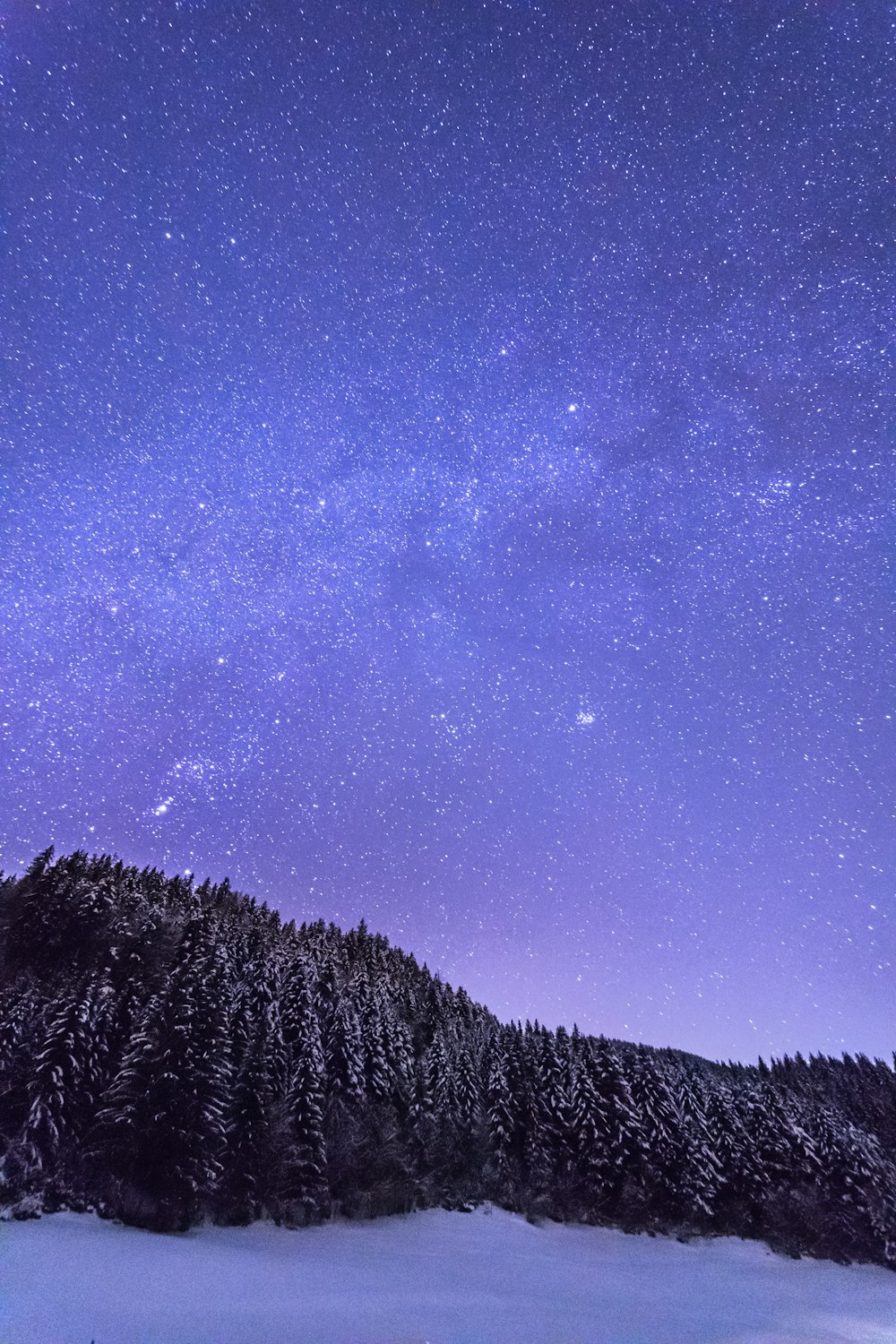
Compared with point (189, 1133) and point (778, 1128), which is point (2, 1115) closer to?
point (189, 1133)

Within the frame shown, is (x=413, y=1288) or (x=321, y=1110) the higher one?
(x=321, y=1110)

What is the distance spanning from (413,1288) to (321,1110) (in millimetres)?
14353

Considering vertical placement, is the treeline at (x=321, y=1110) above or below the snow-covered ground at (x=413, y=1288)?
above

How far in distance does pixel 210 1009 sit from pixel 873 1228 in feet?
171

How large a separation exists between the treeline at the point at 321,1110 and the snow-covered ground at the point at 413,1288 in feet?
8.96

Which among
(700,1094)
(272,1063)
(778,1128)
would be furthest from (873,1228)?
(272,1063)

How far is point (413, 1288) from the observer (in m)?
27.9

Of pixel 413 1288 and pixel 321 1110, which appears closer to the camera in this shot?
pixel 413 1288

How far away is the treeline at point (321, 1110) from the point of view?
34.6 m

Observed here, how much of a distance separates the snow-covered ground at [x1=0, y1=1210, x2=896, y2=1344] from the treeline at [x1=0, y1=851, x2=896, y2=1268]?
2.73 m

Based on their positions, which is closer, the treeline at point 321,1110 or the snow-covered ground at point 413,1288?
the snow-covered ground at point 413,1288

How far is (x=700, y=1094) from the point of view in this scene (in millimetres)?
58500

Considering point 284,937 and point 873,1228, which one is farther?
point 284,937

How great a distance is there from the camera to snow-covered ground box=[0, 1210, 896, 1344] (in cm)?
1989
